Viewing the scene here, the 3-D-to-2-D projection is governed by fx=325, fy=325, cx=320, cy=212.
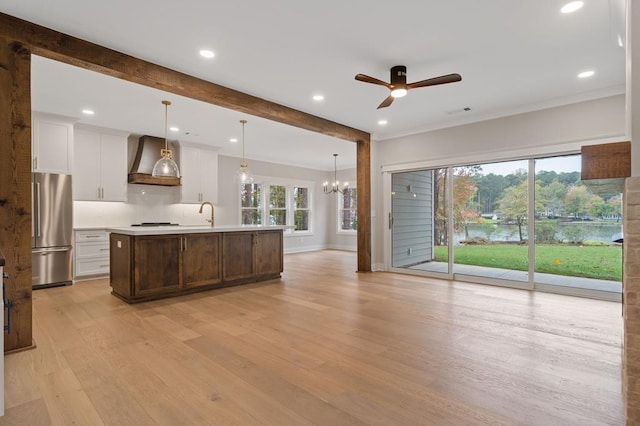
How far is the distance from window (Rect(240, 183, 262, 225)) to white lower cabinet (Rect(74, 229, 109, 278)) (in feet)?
11.0

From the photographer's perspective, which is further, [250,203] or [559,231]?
[250,203]

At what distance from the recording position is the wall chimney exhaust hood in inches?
249

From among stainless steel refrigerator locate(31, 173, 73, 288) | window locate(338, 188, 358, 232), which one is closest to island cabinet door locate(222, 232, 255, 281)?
stainless steel refrigerator locate(31, 173, 73, 288)

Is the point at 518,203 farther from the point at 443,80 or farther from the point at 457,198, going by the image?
the point at 443,80

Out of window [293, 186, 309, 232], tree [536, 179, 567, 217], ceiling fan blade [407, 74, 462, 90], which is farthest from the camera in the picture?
window [293, 186, 309, 232]

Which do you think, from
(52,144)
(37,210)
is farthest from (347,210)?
(37,210)

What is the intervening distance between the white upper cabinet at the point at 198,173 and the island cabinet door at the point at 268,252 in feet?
8.25

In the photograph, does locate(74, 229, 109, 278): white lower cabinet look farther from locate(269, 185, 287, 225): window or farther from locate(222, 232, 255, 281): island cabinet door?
locate(269, 185, 287, 225): window

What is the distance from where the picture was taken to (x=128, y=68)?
3367 mm

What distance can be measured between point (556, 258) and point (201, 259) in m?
5.26

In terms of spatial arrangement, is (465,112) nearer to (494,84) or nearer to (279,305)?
(494,84)

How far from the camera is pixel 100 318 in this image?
138 inches

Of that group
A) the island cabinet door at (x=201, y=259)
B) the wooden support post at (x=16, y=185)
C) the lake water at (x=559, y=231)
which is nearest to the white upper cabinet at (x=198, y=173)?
the island cabinet door at (x=201, y=259)

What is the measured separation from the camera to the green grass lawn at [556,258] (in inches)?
176
